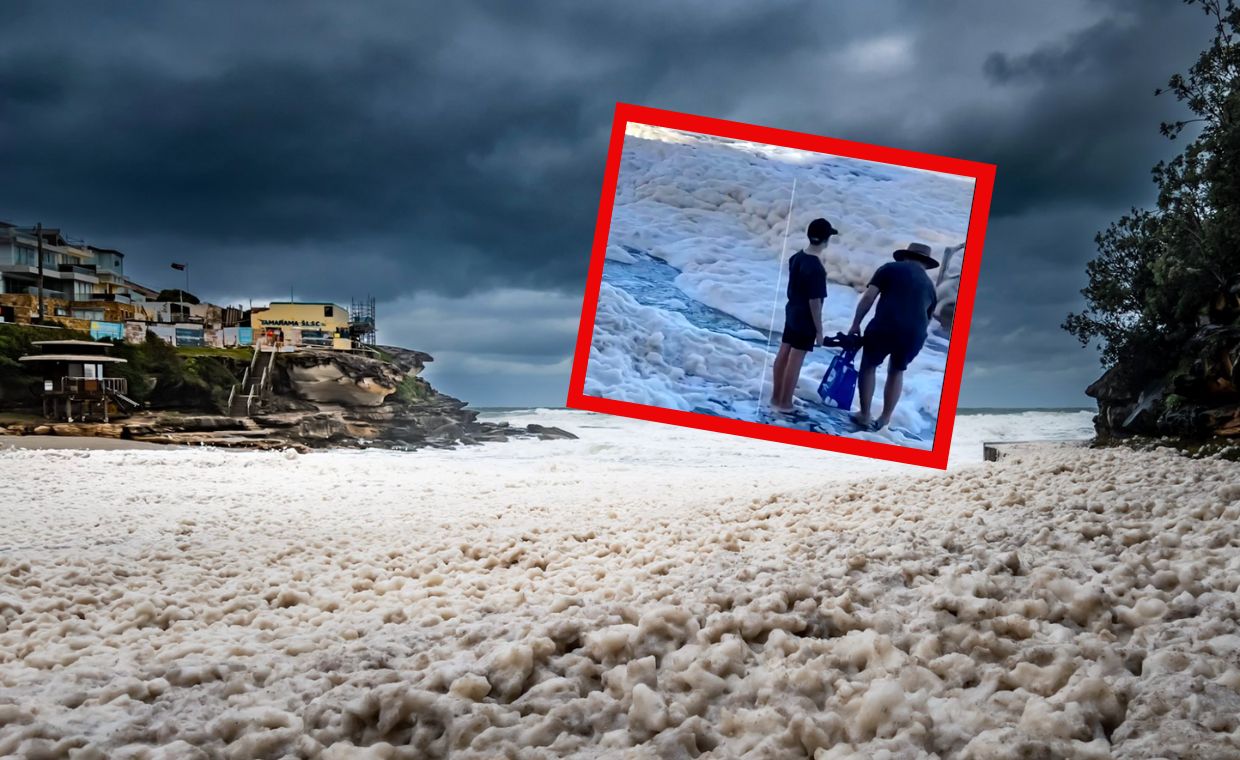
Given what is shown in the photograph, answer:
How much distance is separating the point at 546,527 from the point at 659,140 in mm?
2725

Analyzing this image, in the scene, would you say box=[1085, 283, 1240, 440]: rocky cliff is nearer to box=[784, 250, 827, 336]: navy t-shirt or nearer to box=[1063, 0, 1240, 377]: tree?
box=[1063, 0, 1240, 377]: tree

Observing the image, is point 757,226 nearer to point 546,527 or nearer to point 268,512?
point 546,527

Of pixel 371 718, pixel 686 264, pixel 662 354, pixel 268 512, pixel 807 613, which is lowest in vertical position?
pixel 268 512

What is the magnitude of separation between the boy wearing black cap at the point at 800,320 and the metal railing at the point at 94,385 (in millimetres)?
7191

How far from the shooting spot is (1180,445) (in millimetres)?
5730

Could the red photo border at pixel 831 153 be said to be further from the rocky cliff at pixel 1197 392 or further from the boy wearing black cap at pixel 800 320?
the rocky cliff at pixel 1197 392

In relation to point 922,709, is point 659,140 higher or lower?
higher

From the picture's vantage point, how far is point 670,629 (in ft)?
6.61

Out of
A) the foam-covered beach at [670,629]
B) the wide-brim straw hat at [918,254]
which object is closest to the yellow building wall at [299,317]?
the foam-covered beach at [670,629]

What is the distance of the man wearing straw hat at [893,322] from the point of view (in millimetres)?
4660

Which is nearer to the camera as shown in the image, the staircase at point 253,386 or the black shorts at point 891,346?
the black shorts at point 891,346

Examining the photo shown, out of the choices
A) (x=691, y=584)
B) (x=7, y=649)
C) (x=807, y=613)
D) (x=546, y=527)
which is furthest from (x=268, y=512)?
(x=807, y=613)

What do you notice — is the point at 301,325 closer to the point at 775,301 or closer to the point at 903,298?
the point at 775,301

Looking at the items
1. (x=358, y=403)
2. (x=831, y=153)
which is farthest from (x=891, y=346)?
(x=358, y=403)
